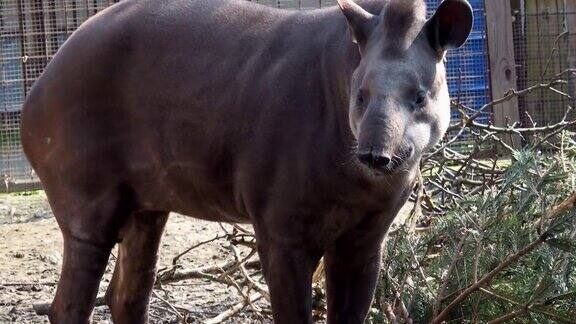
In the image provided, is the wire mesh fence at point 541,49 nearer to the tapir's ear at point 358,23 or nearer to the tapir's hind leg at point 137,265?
the tapir's hind leg at point 137,265

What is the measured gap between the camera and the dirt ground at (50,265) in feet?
20.1

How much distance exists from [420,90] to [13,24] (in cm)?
753

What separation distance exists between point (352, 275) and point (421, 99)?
1.01 metres

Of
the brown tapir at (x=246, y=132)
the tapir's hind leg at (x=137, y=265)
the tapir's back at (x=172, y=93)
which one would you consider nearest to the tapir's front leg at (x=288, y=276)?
the brown tapir at (x=246, y=132)

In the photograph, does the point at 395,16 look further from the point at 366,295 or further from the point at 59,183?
the point at 59,183

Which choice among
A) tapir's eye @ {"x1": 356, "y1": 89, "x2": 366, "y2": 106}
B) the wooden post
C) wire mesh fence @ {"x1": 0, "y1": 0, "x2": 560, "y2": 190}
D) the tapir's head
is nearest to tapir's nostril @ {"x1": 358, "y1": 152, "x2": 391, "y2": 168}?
the tapir's head

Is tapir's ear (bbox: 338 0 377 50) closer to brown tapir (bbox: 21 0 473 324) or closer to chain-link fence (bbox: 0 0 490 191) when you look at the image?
brown tapir (bbox: 21 0 473 324)

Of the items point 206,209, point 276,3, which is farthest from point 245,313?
point 276,3

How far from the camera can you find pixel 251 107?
14.5ft

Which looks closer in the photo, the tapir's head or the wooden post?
the tapir's head

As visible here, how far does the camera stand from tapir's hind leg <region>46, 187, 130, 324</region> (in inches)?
190

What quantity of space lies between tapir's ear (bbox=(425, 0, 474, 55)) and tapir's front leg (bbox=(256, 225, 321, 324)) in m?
0.89

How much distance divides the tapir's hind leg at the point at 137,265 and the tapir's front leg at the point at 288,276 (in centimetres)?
95

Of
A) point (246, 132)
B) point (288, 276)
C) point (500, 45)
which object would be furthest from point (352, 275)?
point (500, 45)
